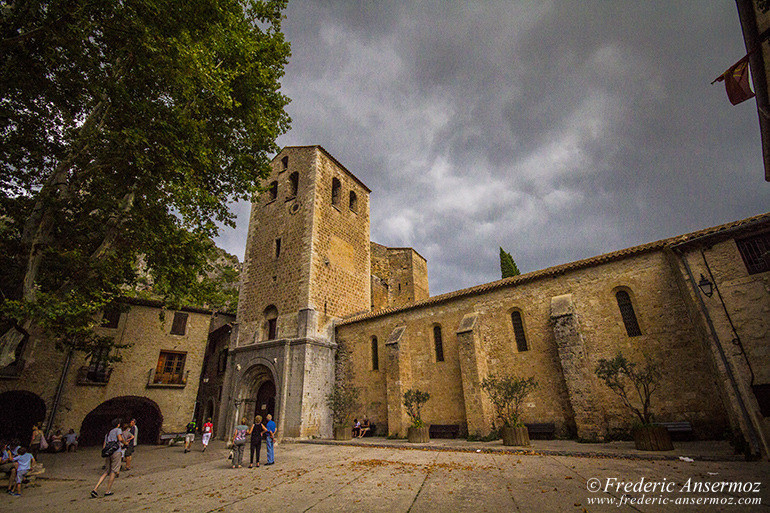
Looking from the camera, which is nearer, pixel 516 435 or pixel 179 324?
pixel 516 435

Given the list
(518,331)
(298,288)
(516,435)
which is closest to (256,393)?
(298,288)

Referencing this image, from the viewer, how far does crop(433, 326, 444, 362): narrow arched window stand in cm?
1524

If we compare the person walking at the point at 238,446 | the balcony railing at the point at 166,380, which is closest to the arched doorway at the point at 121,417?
the balcony railing at the point at 166,380

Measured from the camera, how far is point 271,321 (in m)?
18.9

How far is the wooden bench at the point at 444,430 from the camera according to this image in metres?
13.4

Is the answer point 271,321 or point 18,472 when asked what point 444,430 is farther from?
point 18,472

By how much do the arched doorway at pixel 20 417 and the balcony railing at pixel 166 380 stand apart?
15.6 ft

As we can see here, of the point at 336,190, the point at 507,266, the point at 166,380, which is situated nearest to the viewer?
the point at 166,380

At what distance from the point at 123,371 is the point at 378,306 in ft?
57.2

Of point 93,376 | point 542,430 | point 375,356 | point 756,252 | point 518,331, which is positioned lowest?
point 542,430

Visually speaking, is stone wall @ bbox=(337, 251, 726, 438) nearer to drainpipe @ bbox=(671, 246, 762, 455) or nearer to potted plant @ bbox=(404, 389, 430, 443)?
potted plant @ bbox=(404, 389, 430, 443)

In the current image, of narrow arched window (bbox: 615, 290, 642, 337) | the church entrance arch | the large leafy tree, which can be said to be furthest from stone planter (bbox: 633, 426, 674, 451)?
the church entrance arch

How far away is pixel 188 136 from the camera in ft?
30.7

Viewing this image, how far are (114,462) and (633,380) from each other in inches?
555
